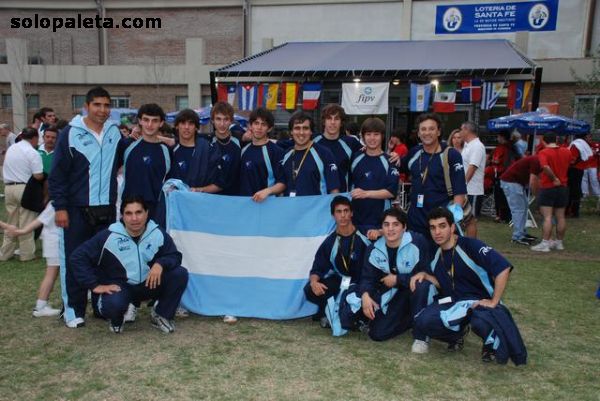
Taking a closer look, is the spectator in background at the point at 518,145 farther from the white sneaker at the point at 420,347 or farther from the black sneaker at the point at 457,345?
the white sneaker at the point at 420,347

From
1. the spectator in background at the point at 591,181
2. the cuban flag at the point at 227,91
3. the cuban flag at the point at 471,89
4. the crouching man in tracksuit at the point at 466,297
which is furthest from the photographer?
the cuban flag at the point at 227,91

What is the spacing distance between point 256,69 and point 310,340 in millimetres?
10583

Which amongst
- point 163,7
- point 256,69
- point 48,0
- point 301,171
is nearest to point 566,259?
point 301,171

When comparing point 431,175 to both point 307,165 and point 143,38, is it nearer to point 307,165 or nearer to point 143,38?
point 307,165

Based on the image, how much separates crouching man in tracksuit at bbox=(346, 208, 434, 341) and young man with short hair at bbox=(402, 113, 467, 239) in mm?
495

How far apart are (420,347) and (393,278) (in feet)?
1.82

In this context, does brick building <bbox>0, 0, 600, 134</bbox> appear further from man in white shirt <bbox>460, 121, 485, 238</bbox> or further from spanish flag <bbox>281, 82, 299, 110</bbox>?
man in white shirt <bbox>460, 121, 485, 238</bbox>

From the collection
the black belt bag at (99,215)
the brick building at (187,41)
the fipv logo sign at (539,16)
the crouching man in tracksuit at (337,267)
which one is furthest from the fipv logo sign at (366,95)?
the black belt bag at (99,215)

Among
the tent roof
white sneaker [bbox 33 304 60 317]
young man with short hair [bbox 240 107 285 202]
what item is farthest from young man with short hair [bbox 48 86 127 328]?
the tent roof

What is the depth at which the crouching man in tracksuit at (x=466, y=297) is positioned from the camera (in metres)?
3.70

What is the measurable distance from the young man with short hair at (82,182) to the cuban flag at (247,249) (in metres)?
0.60

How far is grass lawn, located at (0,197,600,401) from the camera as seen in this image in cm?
329

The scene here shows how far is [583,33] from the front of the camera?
60.5 feet

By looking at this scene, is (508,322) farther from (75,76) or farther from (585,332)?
(75,76)
